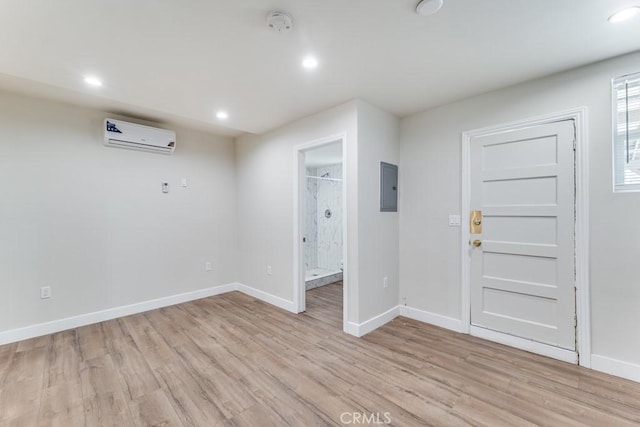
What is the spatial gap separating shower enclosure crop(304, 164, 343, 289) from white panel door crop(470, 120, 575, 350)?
3.35 meters

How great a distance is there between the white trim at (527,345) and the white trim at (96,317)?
3.61 meters

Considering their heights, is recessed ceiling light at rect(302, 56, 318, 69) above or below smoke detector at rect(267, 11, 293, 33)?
above

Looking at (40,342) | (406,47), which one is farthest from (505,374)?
(40,342)

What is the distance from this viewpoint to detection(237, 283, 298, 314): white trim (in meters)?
3.60

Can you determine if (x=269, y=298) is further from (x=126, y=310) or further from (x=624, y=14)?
(x=624, y=14)

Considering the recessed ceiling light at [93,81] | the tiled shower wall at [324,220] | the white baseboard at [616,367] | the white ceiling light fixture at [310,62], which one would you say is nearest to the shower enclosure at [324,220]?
the tiled shower wall at [324,220]

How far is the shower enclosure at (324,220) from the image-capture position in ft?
19.5

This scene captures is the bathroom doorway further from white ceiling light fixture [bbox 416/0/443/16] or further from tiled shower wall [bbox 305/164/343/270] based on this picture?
white ceiling light fixture [bbox 416/0/443/16]

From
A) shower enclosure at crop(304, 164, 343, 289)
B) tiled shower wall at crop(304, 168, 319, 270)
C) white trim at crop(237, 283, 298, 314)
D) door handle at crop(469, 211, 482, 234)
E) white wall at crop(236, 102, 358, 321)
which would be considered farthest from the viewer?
tiled shower wall at crop(304, 168, 319, 270)

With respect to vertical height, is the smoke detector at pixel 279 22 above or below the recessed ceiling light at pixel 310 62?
below

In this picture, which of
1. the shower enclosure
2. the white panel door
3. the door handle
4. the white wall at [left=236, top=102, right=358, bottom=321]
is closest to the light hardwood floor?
the white panel door

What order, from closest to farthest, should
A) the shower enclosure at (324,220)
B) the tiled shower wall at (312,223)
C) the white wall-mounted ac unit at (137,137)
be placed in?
1. the white wall-mounted ac unit at (137,137)
2. the shower enclosure at (324,220)
3. the tiled shower wall at (312,223)

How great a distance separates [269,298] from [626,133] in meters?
4.02

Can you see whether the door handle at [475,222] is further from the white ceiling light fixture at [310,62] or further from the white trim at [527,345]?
the white ceiling light fixture at [310,62]
